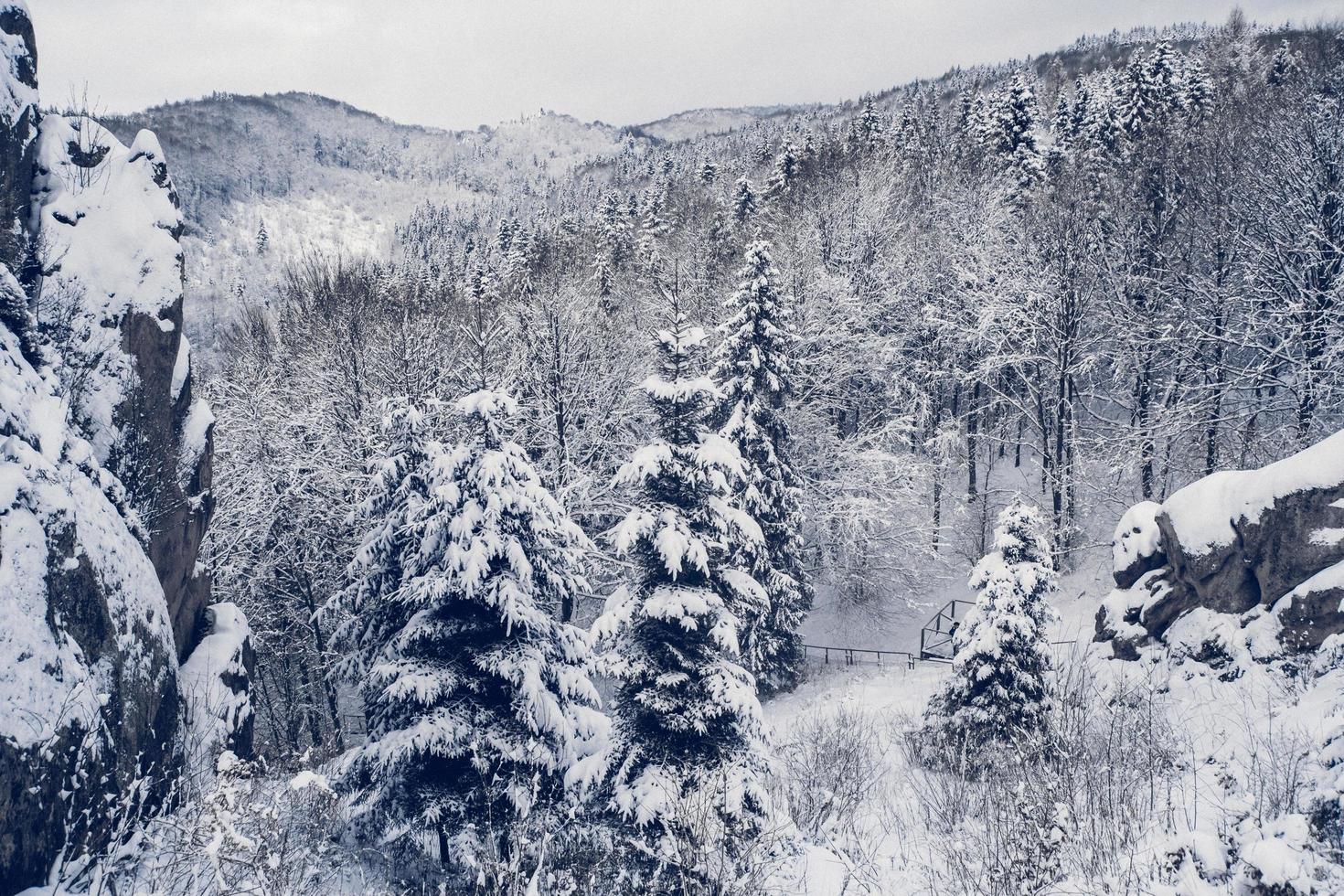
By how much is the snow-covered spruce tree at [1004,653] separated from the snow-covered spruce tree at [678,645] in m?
4.61

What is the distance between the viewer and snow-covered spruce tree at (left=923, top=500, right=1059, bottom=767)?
1174 cm

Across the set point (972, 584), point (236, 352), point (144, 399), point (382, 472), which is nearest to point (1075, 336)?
point (972, 584)

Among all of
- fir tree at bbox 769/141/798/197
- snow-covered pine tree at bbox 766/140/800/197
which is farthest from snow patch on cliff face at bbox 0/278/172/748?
fir tree at bbox 769/141/798/197

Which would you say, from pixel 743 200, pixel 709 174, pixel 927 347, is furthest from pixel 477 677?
pixel 709 174

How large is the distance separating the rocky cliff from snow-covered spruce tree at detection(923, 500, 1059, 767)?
1169 cm

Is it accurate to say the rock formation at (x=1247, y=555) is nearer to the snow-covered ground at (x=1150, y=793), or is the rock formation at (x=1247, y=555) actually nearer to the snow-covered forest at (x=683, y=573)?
the snow-covered forest at (x=683, y=573)

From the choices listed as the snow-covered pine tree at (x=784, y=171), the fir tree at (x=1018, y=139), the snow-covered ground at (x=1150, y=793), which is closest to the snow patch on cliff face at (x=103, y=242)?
the snow-covered ground at (x=1150, y=793)

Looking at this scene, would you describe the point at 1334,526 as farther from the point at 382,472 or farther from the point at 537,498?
the point at 382,472

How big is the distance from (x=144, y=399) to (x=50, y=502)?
17.9 feet

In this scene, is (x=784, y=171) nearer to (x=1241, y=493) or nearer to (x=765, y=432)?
(x=765, y=432)

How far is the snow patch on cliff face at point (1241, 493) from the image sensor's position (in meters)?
11.8

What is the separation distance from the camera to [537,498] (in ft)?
36.4

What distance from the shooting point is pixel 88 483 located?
1052cm

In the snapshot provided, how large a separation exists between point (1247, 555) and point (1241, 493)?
121 cm
